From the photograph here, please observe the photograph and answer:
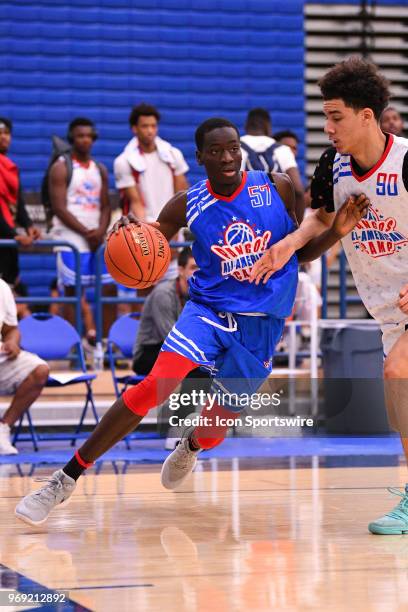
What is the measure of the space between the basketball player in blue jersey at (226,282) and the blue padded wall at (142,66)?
7885mm

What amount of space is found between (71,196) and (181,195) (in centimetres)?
481

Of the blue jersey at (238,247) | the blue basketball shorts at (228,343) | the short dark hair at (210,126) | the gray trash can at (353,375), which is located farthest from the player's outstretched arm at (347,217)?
the gray trash can at (353,375)

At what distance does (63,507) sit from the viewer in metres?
5.79

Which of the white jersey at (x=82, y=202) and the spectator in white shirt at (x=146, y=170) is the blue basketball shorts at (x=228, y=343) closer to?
the spectator in white shirt at (x=146, y=170)

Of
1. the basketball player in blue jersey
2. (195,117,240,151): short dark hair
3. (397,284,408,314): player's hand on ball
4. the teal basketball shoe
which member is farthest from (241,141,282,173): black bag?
the teal basketball shoe

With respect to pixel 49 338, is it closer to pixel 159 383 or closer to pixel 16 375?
pixel 16 375

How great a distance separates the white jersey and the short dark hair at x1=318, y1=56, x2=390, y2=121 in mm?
5327

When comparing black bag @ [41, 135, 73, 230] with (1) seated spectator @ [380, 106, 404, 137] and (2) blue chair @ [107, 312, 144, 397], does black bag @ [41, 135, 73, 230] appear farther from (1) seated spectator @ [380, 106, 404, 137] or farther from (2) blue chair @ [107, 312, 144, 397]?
(1) seated spectator @ [380, 106, 404, 137]

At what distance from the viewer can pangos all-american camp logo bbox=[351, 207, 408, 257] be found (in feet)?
16.2

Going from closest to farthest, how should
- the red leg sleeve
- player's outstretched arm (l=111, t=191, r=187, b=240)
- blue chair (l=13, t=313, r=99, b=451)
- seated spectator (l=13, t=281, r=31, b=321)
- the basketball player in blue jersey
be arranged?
the red leg sleeve < the basketball player in blue jersey < player's outstretched arm (l=111, t=191, r=187, b=240) < blue chair (l=13, t=313, r=99, b=451) < seated spectator (l=13, t=281, r=31, b=321)

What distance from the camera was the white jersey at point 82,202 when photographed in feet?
33.1

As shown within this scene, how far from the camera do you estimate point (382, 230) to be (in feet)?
16.3

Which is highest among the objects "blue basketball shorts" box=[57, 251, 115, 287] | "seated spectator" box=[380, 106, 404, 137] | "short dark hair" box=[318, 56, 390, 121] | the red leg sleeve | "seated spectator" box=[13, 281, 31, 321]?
"short dark hair" box=[318, 56, 390, 121]

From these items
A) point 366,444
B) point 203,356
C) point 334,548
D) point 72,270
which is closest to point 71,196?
point 72,270
